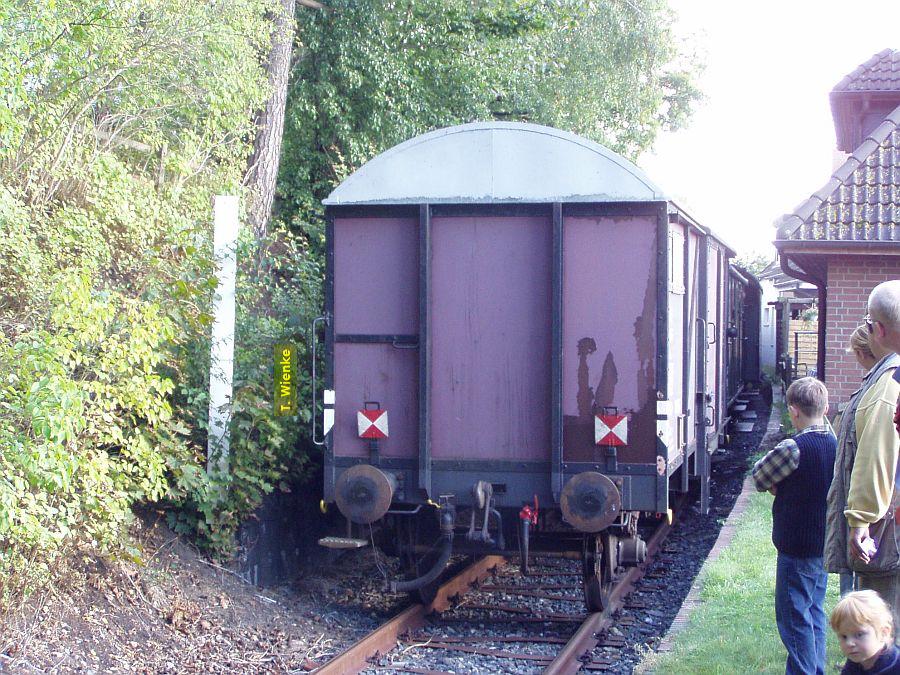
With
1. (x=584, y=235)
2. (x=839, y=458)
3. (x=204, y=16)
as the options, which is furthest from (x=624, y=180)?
(x=204, y=16)

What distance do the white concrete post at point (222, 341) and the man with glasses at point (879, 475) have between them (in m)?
4.80

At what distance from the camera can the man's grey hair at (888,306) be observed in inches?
141

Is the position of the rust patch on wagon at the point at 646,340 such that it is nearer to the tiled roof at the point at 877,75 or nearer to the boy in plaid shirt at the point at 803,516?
the boy in plaid shirt at the point at 803,516

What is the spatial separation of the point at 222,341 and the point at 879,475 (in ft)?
16.6

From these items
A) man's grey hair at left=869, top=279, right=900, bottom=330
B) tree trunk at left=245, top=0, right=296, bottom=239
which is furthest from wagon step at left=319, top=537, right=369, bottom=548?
tree trunk at left=245, top=0, right=296, bottom=239

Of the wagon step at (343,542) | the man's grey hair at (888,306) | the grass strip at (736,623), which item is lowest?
the grass strip at (736,623)

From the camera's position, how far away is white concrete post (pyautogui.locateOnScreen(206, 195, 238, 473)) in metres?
7.36

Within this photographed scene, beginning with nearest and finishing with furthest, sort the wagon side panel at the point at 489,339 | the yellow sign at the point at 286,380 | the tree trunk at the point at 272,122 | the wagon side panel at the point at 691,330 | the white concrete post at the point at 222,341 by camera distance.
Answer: the wagon side panel at the point at 489,339
the white concrete post at the point at 222,341
the yellow sign at the point at 286,380
the wagon side panel at the point at 691,330
the tree trunk at the point at 272,122

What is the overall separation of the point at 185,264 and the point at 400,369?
7.13 feet

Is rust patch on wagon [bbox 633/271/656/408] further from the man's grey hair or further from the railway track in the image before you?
the man's grey hair

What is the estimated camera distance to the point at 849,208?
36.0 ft

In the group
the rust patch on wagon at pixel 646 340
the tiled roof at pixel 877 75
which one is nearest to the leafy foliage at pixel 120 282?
the rust patch on wagon at pixel 646 340

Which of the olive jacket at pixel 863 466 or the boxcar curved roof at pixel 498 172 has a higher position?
the boxcar curved roof at pixel 498 172

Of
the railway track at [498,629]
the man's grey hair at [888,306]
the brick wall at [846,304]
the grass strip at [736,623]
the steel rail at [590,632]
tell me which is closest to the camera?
the man's grey hair at [888,306]
